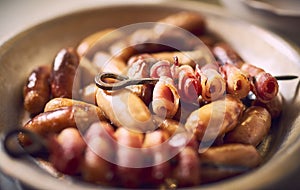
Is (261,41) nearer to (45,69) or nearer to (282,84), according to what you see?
(282,84)

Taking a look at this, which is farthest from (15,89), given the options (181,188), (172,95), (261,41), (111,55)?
(261,41)

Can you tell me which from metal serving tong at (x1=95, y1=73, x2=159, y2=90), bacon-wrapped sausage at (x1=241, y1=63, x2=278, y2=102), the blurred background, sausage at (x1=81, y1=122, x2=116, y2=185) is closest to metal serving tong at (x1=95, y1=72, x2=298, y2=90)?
metal serving tong at (x1=95, y1=73, x2=159, y2=90)

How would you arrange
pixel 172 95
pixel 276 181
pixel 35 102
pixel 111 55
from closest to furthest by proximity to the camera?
1. pixel 276 181
2. pixel 172 95
3. pixel 35 102
4. pixel 111 55

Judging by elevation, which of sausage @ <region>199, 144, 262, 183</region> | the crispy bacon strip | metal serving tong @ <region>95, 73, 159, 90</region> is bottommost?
sausage @ <region>199, 144, 262, 183</region>

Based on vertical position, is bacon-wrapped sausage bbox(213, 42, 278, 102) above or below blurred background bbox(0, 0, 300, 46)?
below

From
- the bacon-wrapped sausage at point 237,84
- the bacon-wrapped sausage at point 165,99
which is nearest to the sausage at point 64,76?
the bacon-wrapped sausage at point 165,99

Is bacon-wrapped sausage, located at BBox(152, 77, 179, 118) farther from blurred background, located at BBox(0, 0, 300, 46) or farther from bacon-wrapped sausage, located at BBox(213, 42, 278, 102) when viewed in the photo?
blurred background, located at BBox(0, 0, 300, 46)

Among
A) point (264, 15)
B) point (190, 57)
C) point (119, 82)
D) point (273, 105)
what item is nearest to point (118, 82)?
point (119, 82)
